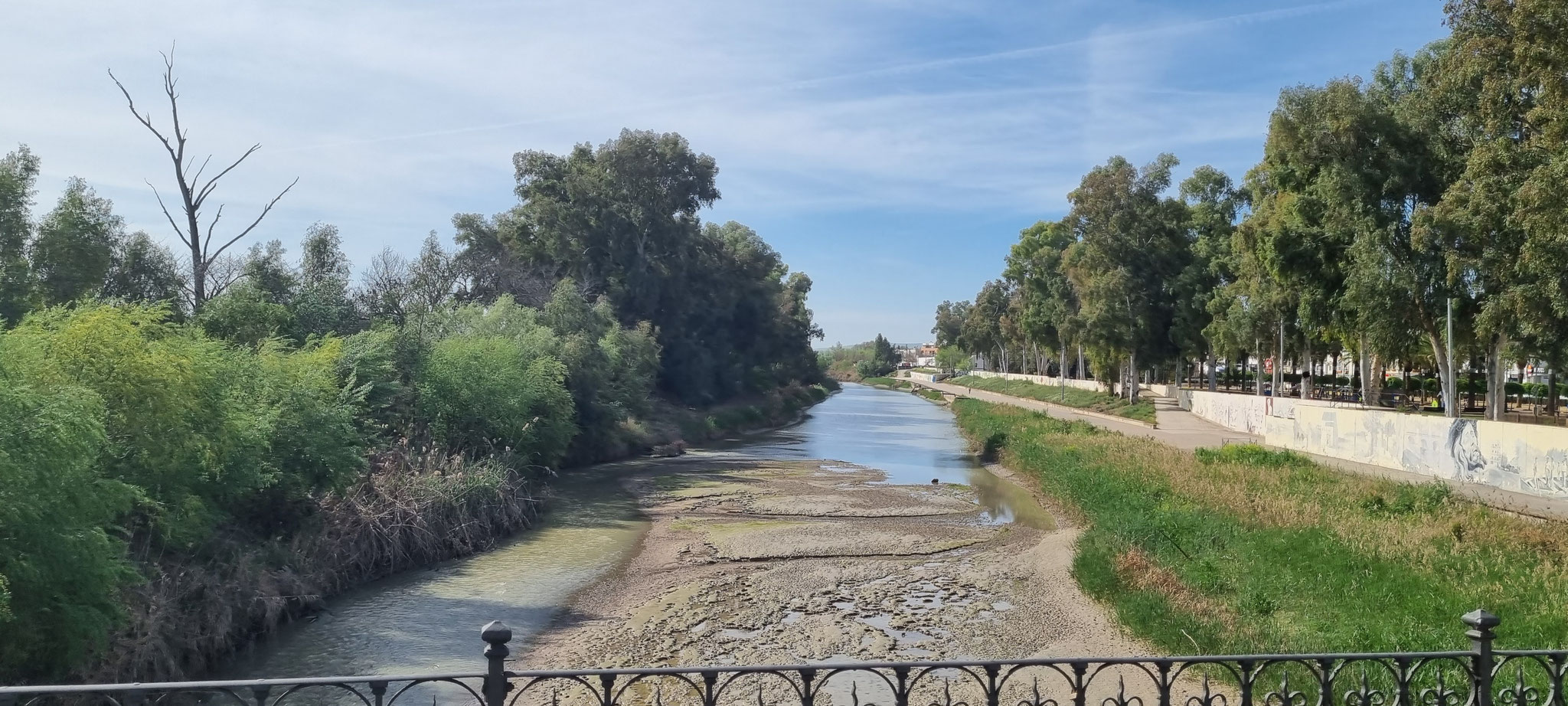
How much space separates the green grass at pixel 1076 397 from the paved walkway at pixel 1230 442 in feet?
2.86

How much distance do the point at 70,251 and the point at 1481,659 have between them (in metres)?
29.1

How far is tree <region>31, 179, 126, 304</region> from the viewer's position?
78.4 feet

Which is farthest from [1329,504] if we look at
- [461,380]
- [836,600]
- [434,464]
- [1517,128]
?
[461,380]

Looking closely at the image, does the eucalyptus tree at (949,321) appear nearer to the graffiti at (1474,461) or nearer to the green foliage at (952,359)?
the green foliage at (952,359)

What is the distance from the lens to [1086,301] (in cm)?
5188

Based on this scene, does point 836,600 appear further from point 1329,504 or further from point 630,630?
point 1329,504

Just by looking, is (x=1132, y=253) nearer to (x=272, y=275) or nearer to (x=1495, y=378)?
(x=1495, y=378)

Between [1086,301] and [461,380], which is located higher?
[1086,301]

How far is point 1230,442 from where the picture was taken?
107 feet

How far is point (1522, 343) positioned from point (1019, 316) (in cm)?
5077

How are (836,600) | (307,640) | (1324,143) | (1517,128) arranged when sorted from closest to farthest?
(307,640) < (836,600) < (1517,128) < (1324,143)

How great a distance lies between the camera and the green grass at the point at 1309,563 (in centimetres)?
1097

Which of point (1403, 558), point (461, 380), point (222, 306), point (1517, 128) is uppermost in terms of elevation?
point (1517, 128)

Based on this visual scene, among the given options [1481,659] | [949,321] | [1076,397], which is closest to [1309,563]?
[1481,659]
